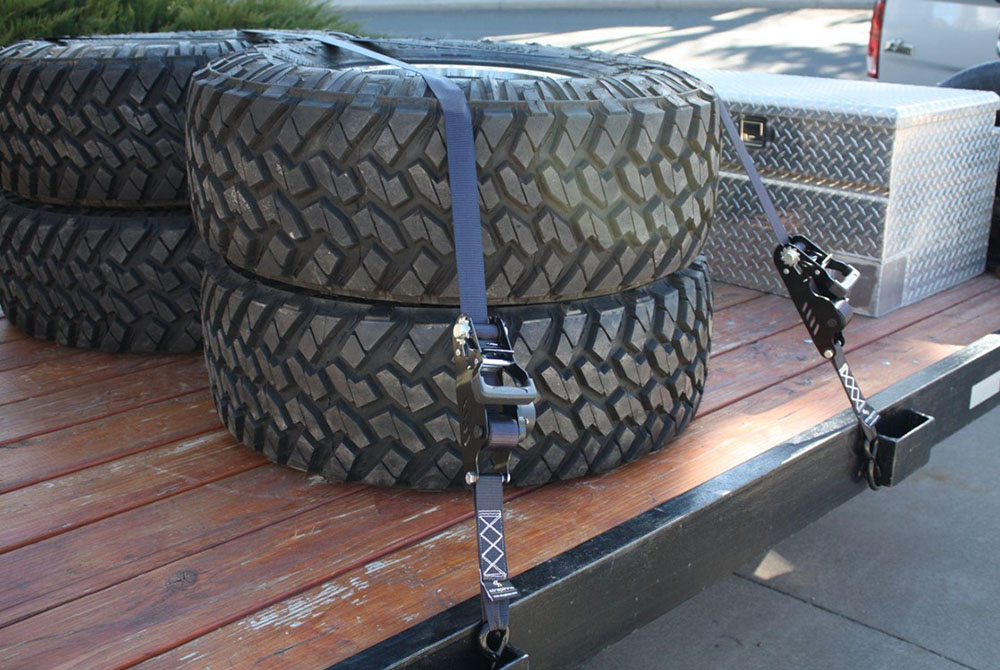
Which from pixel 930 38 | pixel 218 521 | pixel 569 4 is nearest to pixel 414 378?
pixel 218 521

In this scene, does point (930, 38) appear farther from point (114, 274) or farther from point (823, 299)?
point (114, 274)

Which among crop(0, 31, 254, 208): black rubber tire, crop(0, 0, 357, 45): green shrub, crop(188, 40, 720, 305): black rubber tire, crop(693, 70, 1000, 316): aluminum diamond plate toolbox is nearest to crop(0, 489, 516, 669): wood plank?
crop(188, 40, 720, 305): black rubber tire

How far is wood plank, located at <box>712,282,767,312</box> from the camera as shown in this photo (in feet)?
7.99

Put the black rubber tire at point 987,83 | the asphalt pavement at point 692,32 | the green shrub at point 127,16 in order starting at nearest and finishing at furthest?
the black rubber tire at point 987,83, the green shrub at point 127,16, the asphalt pavement at point 692,32

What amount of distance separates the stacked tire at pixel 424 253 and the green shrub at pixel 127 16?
3.16 m

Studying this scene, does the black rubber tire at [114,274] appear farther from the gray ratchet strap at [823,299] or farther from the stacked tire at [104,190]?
the gray ratchet strap at [823,299]

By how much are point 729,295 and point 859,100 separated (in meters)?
0.55

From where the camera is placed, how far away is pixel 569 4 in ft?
52.3

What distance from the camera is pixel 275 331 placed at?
1460 mm

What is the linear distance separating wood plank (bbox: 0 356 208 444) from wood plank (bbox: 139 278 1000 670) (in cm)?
67

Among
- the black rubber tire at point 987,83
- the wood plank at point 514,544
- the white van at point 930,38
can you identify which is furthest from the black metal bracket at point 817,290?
the white van at point 930,38

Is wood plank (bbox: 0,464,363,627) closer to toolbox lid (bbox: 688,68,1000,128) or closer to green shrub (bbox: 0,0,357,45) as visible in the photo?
toolbox lid (bbox: 688,68,1000,128)

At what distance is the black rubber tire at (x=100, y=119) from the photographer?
183 cm

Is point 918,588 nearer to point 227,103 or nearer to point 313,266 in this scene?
point 313,266
